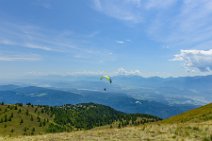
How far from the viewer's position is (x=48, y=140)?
1480 inches

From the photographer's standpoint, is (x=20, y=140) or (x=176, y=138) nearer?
(x=176, y=138)

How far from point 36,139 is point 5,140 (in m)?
4.64

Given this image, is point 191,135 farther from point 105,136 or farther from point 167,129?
point 105,136

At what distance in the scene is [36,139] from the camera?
3891 centimetres

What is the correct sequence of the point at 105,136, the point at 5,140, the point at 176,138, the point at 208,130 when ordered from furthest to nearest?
the point at 5,140 < the point at 105,136 < the point at 208,130 < the point at 176,138

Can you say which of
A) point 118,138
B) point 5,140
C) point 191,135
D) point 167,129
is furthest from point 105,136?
point 5,140

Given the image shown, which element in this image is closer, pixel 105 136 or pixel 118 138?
pixel 118 138

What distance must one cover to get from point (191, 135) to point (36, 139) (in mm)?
19246

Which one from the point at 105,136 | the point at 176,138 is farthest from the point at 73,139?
the point at 176,138

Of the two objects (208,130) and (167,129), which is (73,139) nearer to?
(167,129)

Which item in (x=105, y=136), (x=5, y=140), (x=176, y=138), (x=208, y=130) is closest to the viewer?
(x=176, y=138)

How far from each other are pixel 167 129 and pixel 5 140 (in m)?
21.2

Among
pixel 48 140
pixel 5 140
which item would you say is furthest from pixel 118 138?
pixel 5 140

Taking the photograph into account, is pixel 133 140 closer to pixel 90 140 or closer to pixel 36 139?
pixel 90 140
